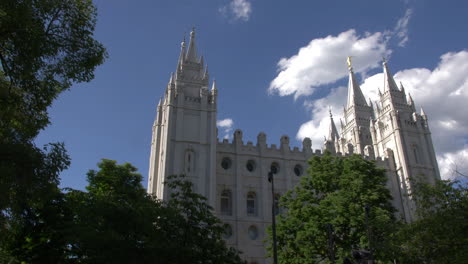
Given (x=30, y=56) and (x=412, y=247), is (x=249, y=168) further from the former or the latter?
(x=30, y=56)

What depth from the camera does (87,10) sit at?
44.4ft

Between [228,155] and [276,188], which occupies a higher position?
[228,155]

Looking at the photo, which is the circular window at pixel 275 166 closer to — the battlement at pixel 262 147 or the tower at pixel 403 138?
the battlement at pixel 262 147

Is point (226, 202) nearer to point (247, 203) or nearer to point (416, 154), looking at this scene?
point (247, 203)

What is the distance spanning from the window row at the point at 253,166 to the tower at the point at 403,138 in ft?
40.3

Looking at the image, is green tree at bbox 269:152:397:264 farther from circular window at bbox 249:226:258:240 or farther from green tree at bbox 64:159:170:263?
circular window at bbox 249:226:258:240

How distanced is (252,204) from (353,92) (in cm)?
3292

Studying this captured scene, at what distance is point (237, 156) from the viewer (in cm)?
4000

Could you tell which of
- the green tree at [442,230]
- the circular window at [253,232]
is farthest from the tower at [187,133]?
the green tree at [442,230]

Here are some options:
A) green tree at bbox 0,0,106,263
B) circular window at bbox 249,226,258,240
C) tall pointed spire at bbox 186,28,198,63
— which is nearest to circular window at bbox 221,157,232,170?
circular window at bbox 249,226,258,240

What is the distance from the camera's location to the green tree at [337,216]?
22.9 meters

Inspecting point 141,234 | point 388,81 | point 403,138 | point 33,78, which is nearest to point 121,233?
point 141,234

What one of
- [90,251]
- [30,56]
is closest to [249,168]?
[90,251]

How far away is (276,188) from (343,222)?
16868 mm
